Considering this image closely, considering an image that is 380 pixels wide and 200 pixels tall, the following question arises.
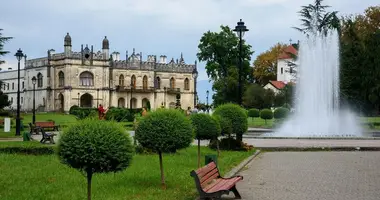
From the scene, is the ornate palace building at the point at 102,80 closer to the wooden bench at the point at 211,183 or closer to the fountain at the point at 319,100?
the fountain at the point at 319,100

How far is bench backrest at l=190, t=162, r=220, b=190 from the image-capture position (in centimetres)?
935

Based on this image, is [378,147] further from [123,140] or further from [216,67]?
[216,67]

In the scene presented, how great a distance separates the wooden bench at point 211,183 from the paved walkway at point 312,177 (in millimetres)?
606

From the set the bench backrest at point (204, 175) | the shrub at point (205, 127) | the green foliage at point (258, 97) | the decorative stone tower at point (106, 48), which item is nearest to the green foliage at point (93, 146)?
the bench backrest at point (204, 175)

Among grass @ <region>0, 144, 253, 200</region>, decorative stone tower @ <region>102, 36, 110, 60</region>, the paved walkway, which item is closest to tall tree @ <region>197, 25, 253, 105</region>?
decorative stone tower @ <region>102, 36, 110, 60</region>

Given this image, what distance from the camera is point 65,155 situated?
8.37 meters

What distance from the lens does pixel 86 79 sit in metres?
76.6

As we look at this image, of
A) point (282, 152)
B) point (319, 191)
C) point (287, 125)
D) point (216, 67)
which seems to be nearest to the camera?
point (319, 191)

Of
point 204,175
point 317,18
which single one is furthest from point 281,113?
point 204,175

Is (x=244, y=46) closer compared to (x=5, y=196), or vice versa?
(x=5, y=196)

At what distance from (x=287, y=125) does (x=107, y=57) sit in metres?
46.0

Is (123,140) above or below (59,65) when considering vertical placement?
below

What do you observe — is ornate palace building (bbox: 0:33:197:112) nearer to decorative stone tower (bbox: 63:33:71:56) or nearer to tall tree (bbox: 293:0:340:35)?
decorative stone tower (bbox: 63:33:71:56)

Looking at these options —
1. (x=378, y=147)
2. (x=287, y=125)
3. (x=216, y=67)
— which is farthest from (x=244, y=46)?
(x=378, y=147)
